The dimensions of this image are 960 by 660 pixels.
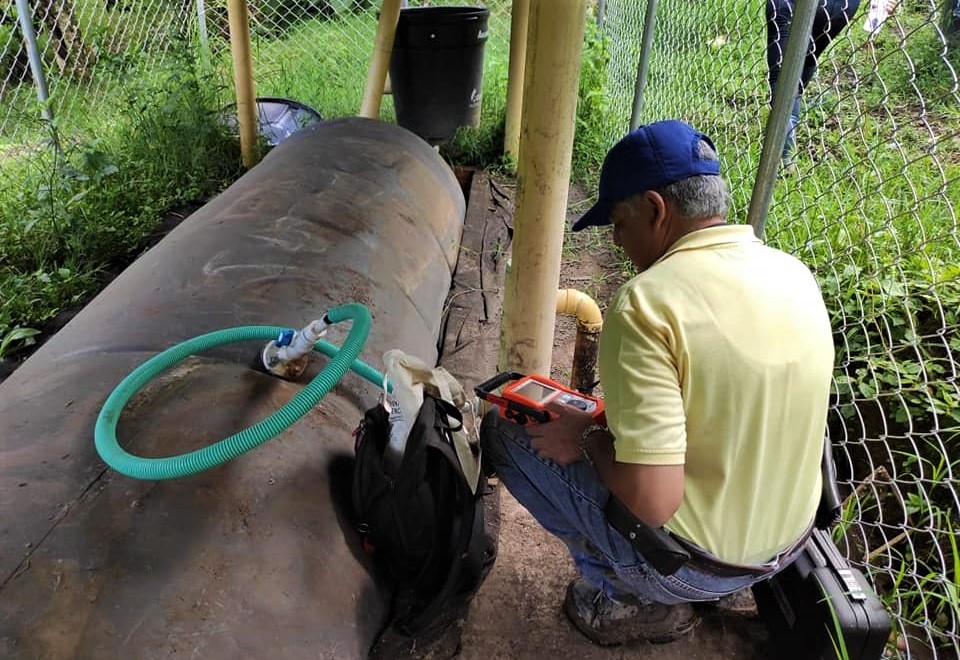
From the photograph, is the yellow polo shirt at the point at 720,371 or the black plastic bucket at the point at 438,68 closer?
the yellow polo shirt at the point at 720,371

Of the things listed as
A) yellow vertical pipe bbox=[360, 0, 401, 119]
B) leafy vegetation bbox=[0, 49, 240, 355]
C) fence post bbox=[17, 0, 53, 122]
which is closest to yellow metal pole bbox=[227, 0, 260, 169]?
leafy vegetation bbox=[0, 49, 240, 355]

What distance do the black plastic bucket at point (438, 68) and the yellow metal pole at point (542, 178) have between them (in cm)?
359

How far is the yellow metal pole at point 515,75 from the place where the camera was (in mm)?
4285

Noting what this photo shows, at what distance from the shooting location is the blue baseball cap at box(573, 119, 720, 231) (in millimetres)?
1312

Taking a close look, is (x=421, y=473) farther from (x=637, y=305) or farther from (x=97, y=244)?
(x=97, y=244)

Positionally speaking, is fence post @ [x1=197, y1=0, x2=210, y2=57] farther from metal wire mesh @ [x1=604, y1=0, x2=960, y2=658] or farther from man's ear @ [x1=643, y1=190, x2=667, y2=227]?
man's ear @ [x1=643, y1=190, x2=667, y2=227]

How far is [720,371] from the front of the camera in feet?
A: 3.97

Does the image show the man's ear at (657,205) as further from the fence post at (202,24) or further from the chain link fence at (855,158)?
the fence post at (202,24)

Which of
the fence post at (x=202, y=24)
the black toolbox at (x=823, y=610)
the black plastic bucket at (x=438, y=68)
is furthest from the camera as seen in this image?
the fence post at (x=202, y=24)

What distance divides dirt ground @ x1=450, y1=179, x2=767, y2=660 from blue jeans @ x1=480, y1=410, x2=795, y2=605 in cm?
19

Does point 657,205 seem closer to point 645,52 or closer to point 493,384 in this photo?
point 493,384

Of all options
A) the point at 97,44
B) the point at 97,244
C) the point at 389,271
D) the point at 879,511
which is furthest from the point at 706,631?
the point at 97,44

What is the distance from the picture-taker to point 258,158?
4391 millimetres

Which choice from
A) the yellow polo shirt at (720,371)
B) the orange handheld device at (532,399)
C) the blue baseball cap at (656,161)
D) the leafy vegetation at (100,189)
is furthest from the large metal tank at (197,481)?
the leafy vegetation at (100,189)
